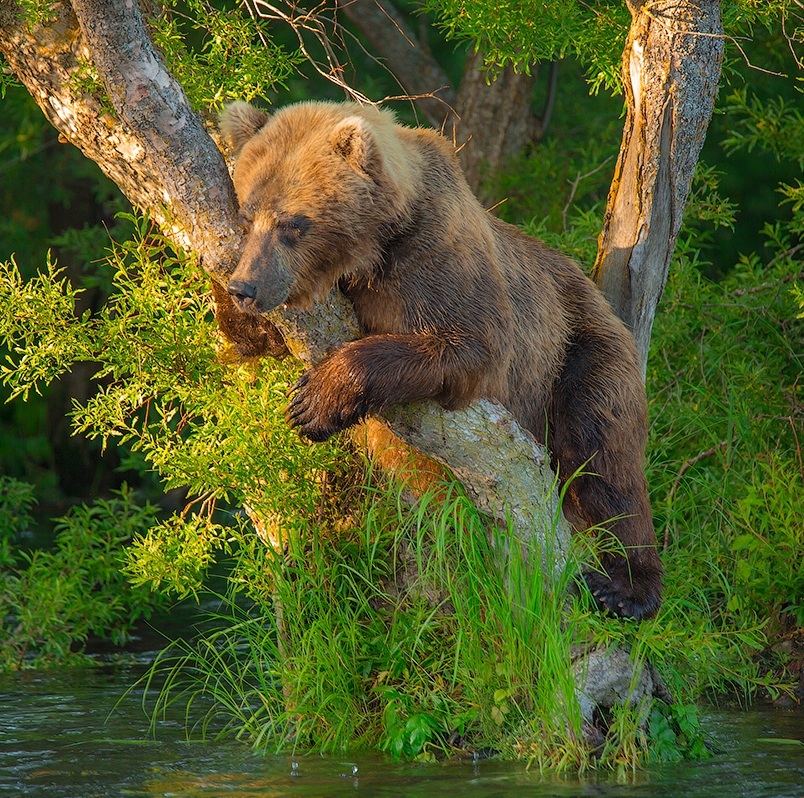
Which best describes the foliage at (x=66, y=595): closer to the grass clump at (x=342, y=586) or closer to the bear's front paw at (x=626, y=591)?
the grass clump at (x=342, y=586)

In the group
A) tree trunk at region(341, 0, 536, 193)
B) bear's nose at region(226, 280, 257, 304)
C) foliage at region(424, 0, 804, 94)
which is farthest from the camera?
tree trunk at region(341, 0, 536, 193)

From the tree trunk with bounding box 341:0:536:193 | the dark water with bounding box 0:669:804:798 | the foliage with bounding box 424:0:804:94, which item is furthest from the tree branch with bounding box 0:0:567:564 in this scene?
the tree trunk with bounding box 341:0:536:193

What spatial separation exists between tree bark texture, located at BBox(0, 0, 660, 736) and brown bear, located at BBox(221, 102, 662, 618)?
0.11 metres

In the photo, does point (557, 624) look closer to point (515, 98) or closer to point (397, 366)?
point (397, 366)

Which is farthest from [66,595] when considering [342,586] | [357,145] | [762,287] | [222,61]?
[762,287]

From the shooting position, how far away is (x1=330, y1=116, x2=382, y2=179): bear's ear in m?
4.44

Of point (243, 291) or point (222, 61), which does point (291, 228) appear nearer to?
point (243, 291)

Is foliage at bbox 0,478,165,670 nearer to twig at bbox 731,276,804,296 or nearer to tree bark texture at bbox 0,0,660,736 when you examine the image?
tree bark texture at bbox 0,0,660,736

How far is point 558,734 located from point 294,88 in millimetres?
7815

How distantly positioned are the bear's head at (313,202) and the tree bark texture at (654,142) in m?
1.61

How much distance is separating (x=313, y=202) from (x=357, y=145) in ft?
0.83

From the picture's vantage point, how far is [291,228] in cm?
440

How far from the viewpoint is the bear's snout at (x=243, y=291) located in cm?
420

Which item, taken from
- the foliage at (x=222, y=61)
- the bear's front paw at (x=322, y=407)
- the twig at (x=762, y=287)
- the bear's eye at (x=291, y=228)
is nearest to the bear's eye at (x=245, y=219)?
the bear's eye at (x=291, y=228)
